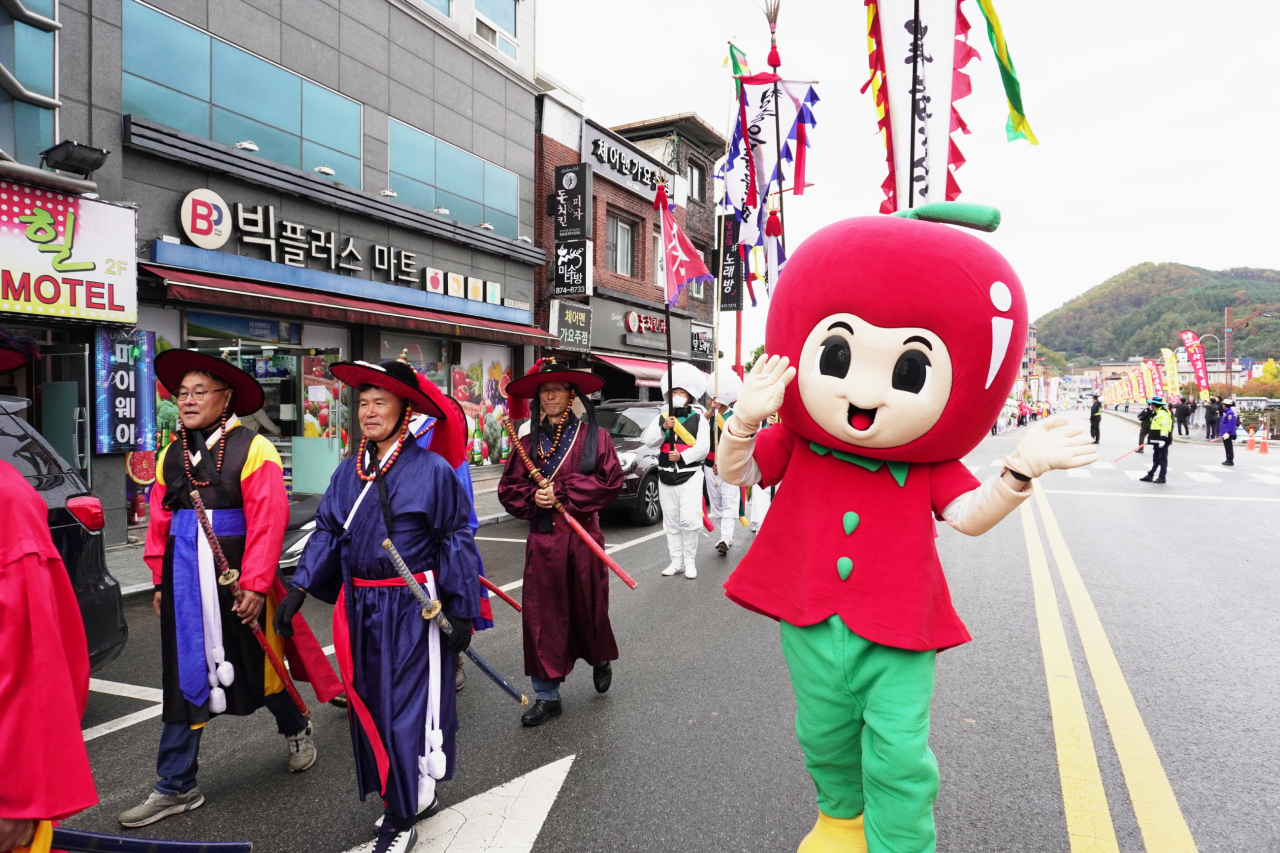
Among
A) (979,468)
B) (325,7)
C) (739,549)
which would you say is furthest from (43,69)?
(979,468)

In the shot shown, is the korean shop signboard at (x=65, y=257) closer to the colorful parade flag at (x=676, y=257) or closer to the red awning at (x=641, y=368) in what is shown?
the colorful parade flag at (x=676, y=257)

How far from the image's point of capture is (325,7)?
447 inches

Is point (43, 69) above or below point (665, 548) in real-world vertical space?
above

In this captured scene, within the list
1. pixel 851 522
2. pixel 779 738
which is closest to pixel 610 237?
pixel 779 738

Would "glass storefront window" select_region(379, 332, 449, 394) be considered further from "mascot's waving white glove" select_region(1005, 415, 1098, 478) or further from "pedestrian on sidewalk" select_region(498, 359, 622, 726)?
"mascot's waving white glove" select_region(1005, 415, 1098, 478)

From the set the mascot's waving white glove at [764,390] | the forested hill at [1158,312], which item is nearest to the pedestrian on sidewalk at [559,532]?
the mascot's waving white glove at [764,390]

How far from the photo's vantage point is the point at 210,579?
2.99 metres

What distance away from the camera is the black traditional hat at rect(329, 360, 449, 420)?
2729mm

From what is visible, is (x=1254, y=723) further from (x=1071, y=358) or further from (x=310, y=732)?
(x=1071, y=358)

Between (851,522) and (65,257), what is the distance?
878cm

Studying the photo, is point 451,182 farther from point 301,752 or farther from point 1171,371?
point 1171,371

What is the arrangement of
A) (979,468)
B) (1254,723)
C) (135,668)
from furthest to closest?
(979,468) < (135,668) < (1254,723)

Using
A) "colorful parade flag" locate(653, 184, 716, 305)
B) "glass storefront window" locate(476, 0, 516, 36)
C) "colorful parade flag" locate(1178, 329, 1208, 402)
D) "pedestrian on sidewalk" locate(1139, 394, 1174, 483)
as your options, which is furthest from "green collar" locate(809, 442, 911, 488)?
"colorful parade flag" locate(1178, 329, 1208, 402)

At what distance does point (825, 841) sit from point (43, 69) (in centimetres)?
1016
